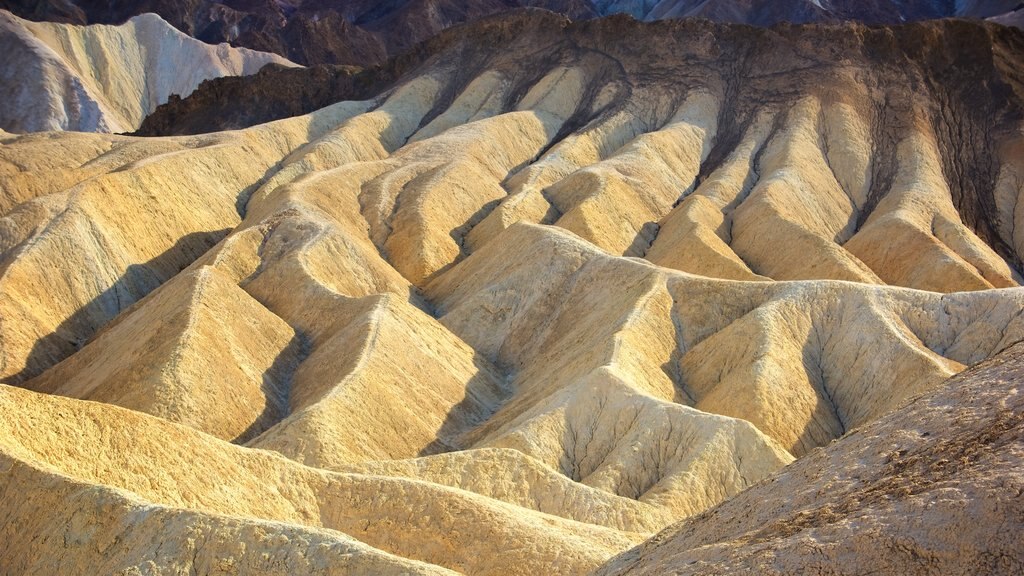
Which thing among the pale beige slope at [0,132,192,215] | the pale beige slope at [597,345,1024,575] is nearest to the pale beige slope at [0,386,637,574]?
the pale beige slope at [597,345,1024,575]

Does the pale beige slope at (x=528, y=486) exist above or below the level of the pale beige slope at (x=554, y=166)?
below

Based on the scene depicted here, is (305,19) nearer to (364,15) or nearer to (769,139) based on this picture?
(364,15)

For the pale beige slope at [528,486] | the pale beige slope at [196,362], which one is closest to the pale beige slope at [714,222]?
the pale beige slope at [196,362]

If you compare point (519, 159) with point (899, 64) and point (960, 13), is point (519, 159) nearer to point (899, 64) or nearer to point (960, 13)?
point (899, 64)

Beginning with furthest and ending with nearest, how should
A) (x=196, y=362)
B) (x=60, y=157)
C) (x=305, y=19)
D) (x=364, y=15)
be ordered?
(x=364, y=15) → (x=305, y=19) → (x=60, y=157) → (x=196, y=362)

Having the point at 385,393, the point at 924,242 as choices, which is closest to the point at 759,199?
the point at 924,242

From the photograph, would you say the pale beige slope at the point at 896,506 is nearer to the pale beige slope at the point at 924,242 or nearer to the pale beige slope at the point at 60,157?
the pale beige slope at the point at 924,242
